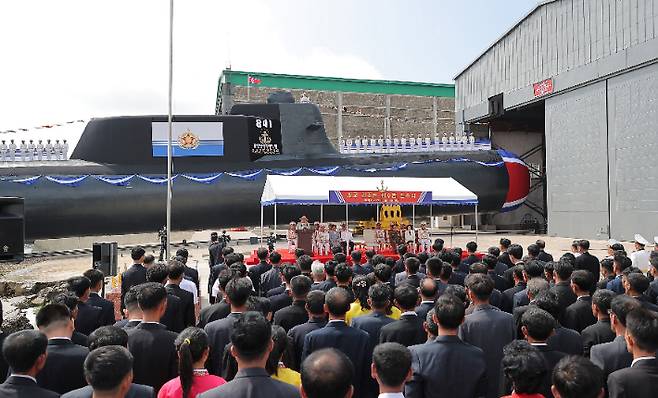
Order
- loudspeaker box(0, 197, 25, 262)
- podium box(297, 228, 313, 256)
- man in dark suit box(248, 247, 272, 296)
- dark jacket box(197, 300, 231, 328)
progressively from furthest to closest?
podium box(297, 228, 313, 256)
man in dark suit box(248, 247, 272, 296)
loudspeaker box(0, 197, 25, 262)
dark jacket box(197, 300, 231, 328)

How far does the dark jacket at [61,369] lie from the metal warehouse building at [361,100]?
4759 centimetres

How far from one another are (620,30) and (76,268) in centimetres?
2232

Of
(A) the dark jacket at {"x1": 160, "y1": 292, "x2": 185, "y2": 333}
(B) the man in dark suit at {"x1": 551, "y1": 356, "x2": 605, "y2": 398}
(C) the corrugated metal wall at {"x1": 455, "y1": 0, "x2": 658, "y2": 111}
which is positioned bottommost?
(A) the dark jacket at {"x1": 160, "y1": 292, "x2": 185, "y2": 333}

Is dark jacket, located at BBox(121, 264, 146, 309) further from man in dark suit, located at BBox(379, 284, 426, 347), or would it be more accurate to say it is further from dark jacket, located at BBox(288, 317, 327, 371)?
man in dark suit, located at BBox(379, 284, 426, 347)

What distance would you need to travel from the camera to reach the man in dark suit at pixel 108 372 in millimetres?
2822

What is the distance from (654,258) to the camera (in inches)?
307

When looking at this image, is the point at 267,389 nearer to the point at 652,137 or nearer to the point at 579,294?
the point at 579,294

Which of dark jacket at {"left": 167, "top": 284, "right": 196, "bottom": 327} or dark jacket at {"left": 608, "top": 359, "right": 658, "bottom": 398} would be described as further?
dark jacket at {"left": 167, "top": 284, "right": 196, "bottom": 327}

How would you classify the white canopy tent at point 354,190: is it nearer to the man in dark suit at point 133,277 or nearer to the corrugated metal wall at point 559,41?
the man in dark suit at point 133,277

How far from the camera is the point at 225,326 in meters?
4.62

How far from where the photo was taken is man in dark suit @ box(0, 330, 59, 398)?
3.13m

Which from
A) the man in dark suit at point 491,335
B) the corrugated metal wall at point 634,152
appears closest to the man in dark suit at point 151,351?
the man in dark suit at point 491,335

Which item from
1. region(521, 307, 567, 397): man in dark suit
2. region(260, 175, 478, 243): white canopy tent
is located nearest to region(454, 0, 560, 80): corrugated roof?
region(260, 175, 478, 243): white canopy tent

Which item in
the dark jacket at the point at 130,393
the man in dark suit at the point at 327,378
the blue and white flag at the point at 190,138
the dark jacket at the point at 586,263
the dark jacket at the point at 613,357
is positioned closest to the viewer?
the man in dark suit at the point at 327,378
